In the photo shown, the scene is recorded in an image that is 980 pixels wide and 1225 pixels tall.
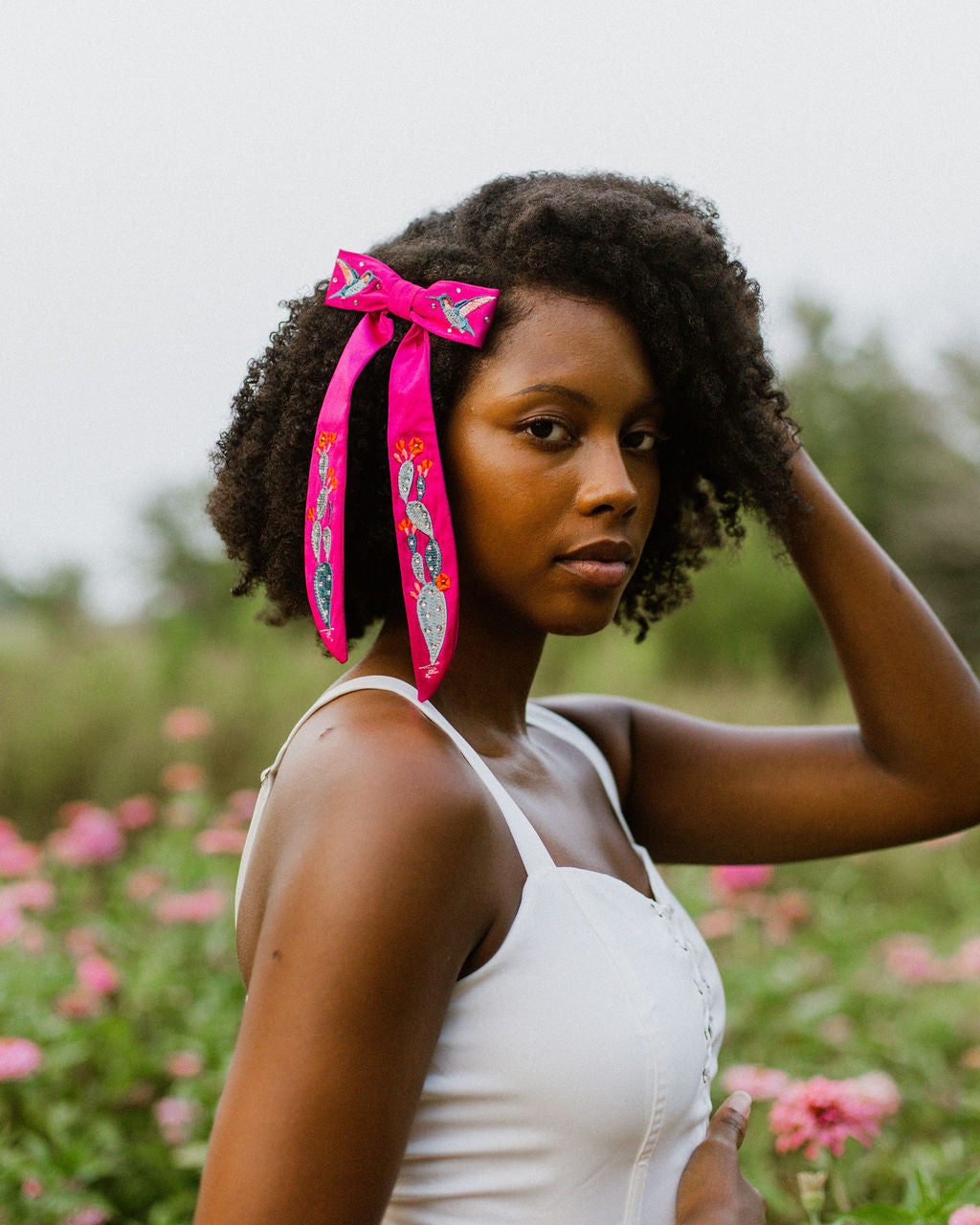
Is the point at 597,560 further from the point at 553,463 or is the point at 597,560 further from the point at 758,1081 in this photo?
the point at 758,1081

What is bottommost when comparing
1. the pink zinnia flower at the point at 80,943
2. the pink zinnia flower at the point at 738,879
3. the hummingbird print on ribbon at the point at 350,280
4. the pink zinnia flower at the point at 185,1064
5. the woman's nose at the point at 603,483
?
the pink zinnia flower at the point at 80,943

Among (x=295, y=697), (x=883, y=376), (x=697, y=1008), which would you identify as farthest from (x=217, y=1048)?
(x=883, y=376)

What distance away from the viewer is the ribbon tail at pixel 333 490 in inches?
57.0

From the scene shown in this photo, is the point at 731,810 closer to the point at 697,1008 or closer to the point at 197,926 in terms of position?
the point at 697,1008

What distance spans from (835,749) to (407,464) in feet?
3.20

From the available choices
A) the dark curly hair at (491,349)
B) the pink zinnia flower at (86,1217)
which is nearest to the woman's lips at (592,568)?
the dark curly hair at (491,349)

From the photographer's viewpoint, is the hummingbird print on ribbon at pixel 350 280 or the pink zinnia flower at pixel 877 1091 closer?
the hummingbird print on ribbon at pixel 350 280

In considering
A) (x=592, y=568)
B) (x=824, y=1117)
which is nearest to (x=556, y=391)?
(x=592, y=568)

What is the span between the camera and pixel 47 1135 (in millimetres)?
2615

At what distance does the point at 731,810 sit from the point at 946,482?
14047 mm

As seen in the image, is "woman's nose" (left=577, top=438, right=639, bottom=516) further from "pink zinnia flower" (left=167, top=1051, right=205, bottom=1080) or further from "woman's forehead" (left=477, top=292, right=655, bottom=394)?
"pink zinnia flower" (left=167, top=1051, right=205, bottom=1080)

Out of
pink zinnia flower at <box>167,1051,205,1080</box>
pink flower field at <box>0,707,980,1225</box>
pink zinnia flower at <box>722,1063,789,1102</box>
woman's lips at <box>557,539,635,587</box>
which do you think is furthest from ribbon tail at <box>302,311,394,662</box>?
pink zinnia flower at <box>167,1051,205,1080</box>

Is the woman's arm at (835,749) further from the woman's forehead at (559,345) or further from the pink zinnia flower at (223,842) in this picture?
the pink zinnia flower at (223,842)

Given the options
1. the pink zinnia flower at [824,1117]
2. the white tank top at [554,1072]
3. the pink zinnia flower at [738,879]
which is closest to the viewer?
the white tank top at [554,1072]
